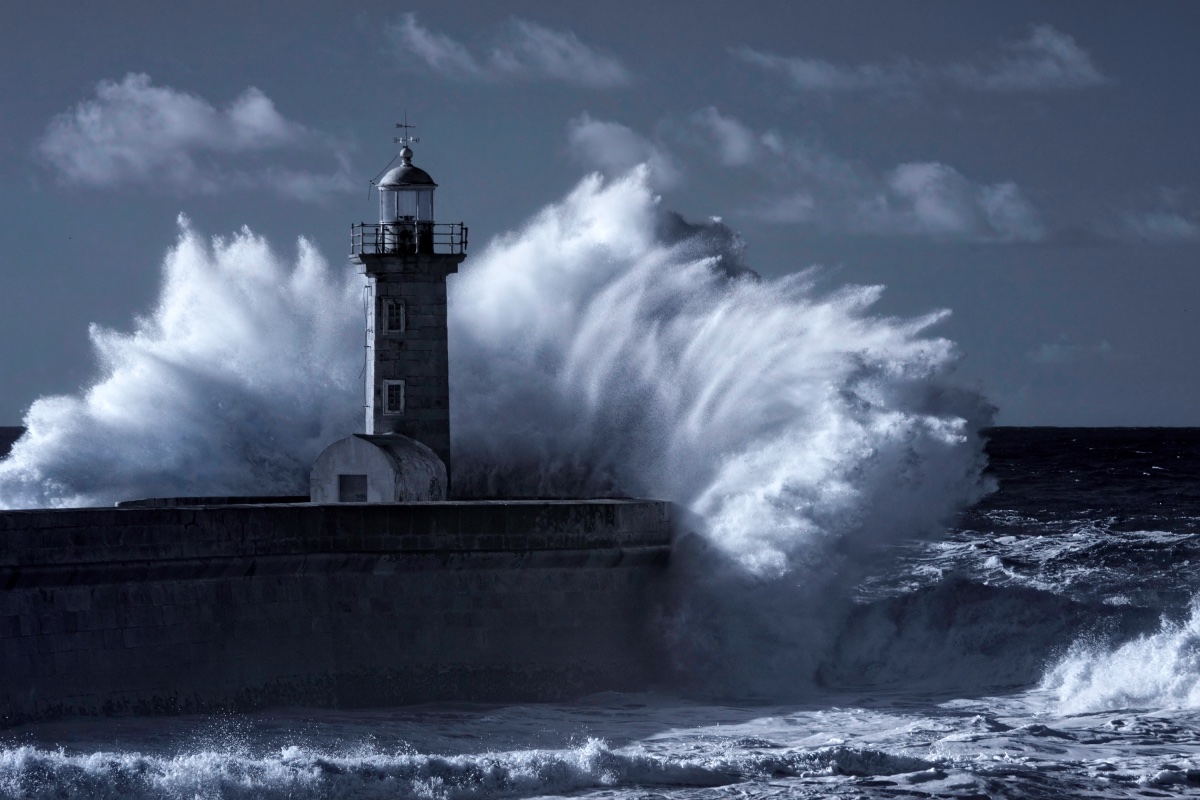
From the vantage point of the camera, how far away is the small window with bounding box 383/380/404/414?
17000 mm

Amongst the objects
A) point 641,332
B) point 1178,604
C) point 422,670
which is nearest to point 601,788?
point 422,670

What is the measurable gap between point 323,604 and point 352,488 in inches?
105

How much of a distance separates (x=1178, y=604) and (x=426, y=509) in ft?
24.8

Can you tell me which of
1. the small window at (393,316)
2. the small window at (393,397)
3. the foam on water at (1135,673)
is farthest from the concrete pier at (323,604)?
the foam on water at (1135,673)

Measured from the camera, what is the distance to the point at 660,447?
1894 centimetres

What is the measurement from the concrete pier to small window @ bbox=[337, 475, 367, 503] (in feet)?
6.99

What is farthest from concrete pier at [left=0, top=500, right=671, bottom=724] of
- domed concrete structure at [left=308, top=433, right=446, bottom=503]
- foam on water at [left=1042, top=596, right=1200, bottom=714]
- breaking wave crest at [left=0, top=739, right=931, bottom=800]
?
foam on water at [left=1042, top=596, right=1200, bottom=714]

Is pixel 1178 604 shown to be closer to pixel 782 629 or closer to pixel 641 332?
pixel 782 629

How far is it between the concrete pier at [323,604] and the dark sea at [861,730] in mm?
285

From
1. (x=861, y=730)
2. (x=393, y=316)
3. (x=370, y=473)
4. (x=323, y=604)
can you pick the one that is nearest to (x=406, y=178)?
(x=393, y=316)

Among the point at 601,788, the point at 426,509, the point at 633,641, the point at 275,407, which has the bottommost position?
the point at 601,788

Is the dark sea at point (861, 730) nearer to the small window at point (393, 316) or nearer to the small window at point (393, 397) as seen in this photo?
the small window at point (393, 397)

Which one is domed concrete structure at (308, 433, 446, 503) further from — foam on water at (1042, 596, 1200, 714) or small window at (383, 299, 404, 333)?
foam on water at (1042, 596, 1200, 714)

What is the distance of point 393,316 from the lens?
1705 centimetres
